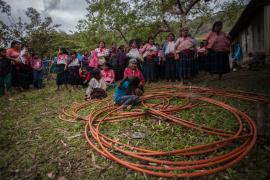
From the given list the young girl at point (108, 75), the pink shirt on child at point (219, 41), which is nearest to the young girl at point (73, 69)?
the young girl at point (108, 75)

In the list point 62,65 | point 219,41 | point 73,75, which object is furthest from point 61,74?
point 219,41

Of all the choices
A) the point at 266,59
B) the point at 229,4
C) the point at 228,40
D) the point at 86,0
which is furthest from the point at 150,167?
the point at 86,0

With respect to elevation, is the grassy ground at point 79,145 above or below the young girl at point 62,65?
below

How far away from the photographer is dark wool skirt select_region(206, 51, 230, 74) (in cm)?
661

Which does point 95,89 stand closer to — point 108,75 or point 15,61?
point 108,75

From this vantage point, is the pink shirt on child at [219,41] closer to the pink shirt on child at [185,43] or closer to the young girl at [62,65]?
the pink shirt on child at [185,43]

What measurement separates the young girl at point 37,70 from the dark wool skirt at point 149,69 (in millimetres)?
5170

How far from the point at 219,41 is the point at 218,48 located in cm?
21

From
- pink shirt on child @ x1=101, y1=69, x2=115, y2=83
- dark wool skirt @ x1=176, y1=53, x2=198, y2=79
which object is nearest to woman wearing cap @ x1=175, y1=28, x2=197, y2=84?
dark wool skirt @ x1=176, y1=53, x2=198, y2=79

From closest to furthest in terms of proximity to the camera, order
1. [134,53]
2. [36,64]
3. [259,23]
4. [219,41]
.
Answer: [219,41] → [134,53] → [36,64] → [259,23]

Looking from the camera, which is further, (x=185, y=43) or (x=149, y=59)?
(x=149, y=59)

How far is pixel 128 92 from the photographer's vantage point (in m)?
5.35

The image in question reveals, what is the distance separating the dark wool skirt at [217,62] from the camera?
6.61 meters

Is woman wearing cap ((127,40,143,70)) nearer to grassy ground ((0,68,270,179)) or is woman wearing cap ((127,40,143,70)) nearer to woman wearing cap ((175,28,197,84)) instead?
woman wearing cap ((175,28,197,84))
